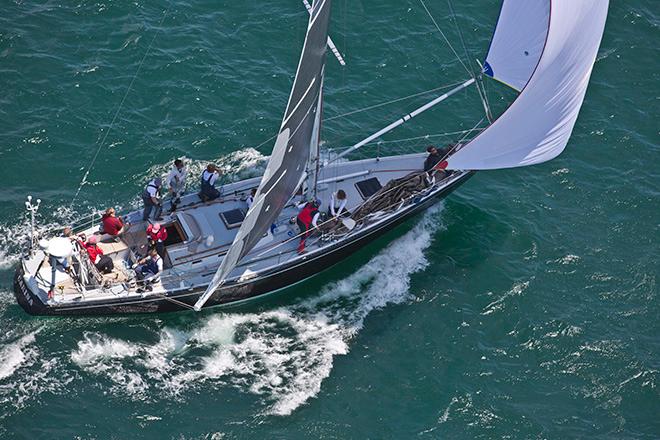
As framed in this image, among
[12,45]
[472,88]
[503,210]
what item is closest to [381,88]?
[472,88]

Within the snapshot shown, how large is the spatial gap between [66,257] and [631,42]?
31.2 meters

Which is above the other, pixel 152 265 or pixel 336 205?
pixel 152 265

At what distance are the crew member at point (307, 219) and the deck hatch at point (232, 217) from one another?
2.28m

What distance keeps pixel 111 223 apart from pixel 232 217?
4.74 m

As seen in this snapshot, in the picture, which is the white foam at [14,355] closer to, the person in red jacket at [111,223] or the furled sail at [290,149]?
the person in red jacket at [111,223]

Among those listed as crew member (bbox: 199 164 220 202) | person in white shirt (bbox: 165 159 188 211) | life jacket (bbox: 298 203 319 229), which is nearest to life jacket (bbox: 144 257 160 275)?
person in white shirt (bbox: 165 159 188 211)

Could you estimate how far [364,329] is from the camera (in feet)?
117

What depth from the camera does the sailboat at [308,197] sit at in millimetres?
33062

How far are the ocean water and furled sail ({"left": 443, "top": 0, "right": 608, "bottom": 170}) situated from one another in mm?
4848

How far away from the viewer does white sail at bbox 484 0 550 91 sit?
36.6 meters

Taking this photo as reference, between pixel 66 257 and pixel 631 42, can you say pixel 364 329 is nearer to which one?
pixel 66 257

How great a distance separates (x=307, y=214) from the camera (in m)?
36.2

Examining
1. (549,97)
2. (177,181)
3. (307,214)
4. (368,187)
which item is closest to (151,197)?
(177,181)

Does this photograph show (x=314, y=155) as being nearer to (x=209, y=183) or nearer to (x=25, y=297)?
(x=209, y=183)
